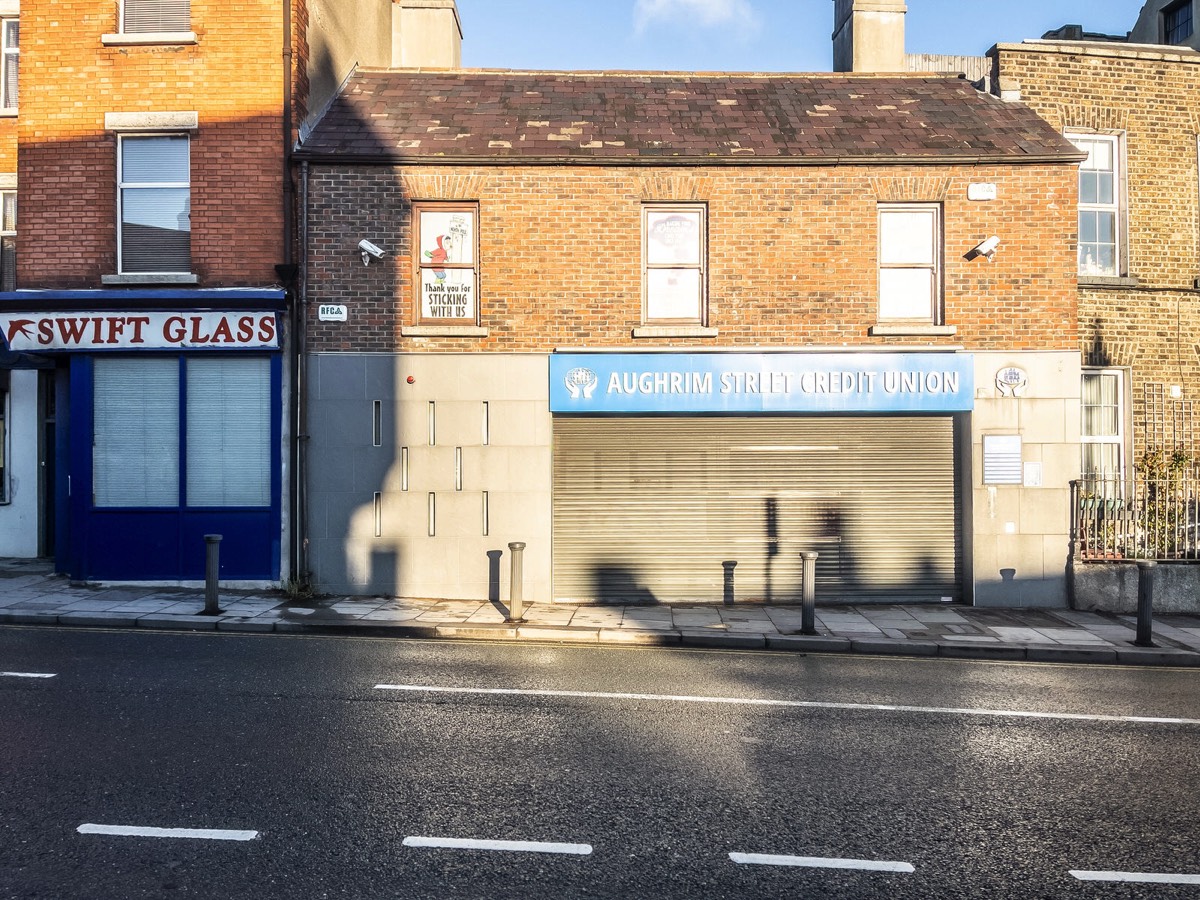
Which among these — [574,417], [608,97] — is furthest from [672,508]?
[608,97]

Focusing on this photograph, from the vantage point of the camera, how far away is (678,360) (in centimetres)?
1259

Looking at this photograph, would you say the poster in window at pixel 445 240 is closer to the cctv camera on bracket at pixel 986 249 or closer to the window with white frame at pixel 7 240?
the cctv camera on bracket at pixel 986 249

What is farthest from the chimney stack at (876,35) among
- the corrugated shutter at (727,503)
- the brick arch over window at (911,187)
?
the corrugated shutter at (727,503)

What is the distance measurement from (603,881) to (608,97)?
1283 centimetres

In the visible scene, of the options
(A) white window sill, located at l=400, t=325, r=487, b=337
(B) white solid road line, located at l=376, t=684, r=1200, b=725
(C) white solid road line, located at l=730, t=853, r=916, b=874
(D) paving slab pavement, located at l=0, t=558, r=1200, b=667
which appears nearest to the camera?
(C) white solid road line, located at l=730, t=853, r=916, b=874

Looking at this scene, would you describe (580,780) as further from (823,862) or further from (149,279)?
(149,279)

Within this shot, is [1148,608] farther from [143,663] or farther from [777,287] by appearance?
[143,663]

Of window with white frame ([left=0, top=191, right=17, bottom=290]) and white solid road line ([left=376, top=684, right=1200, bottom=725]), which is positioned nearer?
white solid road line ([left=376, top=684, right=1200, bottom=725])

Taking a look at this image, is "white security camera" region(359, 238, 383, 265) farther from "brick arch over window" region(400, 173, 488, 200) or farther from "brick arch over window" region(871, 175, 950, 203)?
"brick arch over window" region(871, 175, 950, 203)

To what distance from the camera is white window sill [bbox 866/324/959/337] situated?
41.3 feet

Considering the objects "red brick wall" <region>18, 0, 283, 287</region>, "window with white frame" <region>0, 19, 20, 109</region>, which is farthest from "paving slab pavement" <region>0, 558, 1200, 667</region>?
"window with white frame" <region>0, 19, 20, 109</region>

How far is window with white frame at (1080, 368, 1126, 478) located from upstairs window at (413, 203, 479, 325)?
10538 millimetres

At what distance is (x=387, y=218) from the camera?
41.5 ft

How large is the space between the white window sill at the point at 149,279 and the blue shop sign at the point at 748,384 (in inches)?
213
